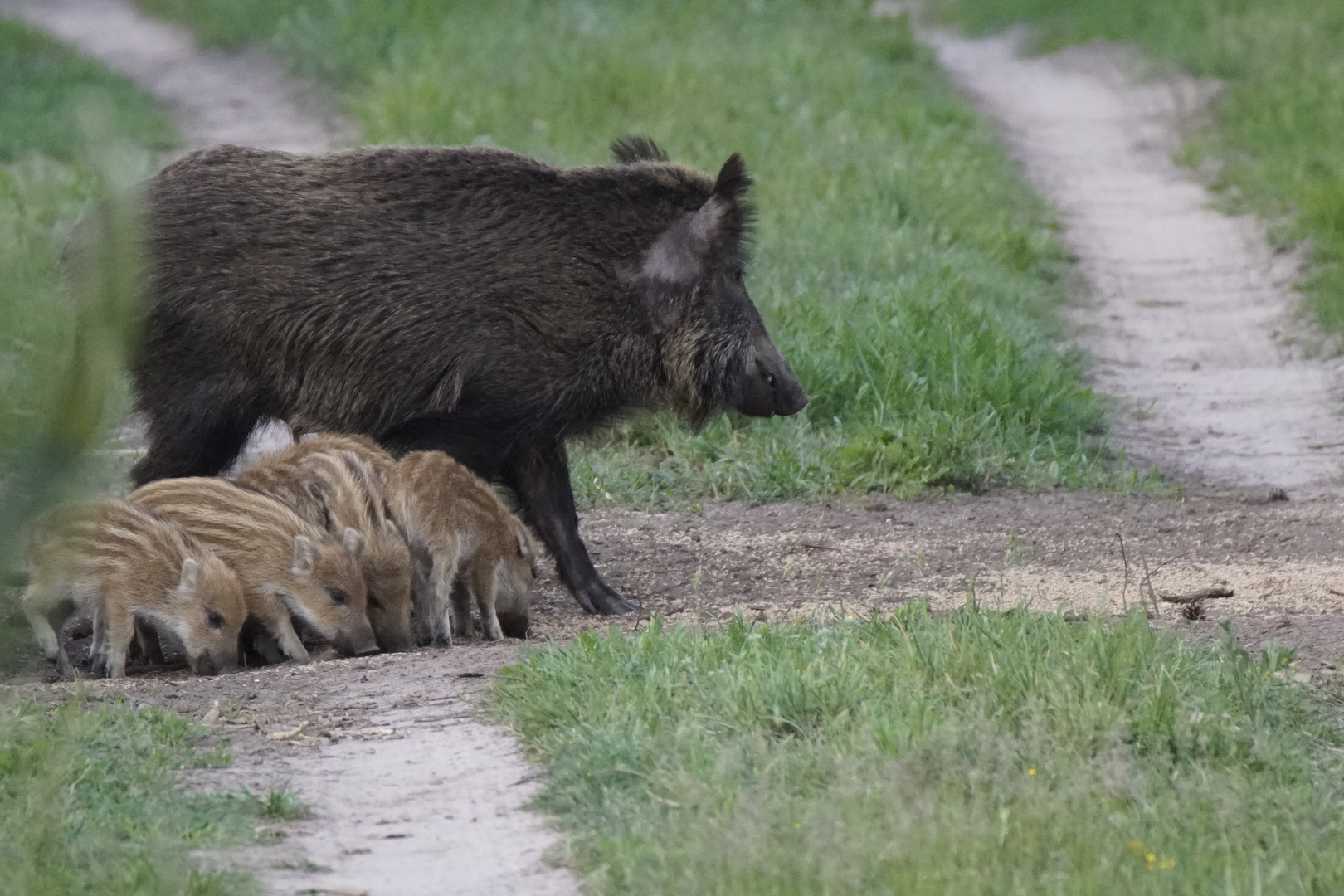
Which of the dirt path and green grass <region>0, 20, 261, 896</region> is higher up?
green grass <region>0, 20, 261, 896</region>

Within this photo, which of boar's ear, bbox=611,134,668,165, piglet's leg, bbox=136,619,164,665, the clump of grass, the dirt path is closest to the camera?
the clump of grass

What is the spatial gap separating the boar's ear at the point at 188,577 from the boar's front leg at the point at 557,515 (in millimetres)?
1446

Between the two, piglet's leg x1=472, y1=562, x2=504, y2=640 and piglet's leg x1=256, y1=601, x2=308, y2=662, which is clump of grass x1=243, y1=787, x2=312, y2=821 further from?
piglet's leg x1=472, y1=562, x2=504, y2=640

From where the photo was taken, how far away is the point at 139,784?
358 cm

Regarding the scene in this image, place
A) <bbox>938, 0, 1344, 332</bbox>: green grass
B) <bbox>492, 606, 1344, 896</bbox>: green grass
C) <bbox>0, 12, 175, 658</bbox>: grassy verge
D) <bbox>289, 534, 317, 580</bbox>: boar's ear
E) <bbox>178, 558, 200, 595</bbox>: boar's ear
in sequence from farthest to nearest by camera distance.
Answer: <bbox>938, 0, 1344, 332</bbox>: green grass
<bbox>289, 534, 317, 580</bbox>: boar's ear
<bbox>178, 558, 200, 595</bbox>: boar's ear
<bbox>492, 606, 1344, 896</bbox>: green grass
<bbox>0, 12, 175, 658</bbox>: grassy verge

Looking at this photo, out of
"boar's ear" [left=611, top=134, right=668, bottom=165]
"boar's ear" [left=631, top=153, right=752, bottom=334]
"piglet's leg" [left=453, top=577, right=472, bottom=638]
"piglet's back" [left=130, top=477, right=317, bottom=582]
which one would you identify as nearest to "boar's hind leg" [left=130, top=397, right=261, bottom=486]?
"piglet's back" [left=130, top=477, right=317, bottom=582]

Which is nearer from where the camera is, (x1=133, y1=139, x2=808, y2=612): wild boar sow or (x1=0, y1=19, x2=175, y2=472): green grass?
(x1=0, y1=19, x2=175, y2=472): green grass

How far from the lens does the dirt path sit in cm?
843

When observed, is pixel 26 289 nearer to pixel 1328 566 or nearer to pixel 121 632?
pixel 121 632

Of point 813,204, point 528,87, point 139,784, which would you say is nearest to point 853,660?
point 139,784

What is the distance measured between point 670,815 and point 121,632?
2.45 meters

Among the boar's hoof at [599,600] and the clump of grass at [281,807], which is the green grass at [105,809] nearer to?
the clump of grass at [281,807]

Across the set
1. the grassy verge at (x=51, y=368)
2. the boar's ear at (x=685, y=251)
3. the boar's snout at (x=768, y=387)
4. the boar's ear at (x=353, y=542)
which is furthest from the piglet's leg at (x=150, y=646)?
the grassy verge at (x=51, y=368)

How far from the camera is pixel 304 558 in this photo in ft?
17.4
